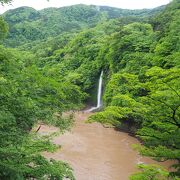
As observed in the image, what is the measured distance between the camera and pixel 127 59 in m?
28.6

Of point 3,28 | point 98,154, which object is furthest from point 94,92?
point 3,28

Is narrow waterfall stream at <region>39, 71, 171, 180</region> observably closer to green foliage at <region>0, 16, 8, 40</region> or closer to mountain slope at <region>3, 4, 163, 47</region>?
green foliage at <region>0, 16, 8, 40</region>

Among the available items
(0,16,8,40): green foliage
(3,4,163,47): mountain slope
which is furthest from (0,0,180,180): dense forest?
(3,4,163,47): mountain slope

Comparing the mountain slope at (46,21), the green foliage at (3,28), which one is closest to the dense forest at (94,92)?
the green foliage at (3,28)

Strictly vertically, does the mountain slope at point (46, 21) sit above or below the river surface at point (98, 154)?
above

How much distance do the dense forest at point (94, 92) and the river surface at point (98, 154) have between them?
1371 millimetres

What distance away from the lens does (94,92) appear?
3412 centimetres

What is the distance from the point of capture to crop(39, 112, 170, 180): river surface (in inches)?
601

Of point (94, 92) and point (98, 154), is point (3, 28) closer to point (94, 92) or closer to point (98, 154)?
point (98, 154)

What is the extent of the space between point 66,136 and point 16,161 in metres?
14.4

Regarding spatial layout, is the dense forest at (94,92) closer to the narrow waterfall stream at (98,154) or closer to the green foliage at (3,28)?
the green foliage at (3,28)

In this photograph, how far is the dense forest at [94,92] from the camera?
7238 millimetres

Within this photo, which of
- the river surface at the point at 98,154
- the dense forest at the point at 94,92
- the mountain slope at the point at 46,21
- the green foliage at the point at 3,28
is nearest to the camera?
the green foliage at the point at 3,28

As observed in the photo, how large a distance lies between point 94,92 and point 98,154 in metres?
16.5
